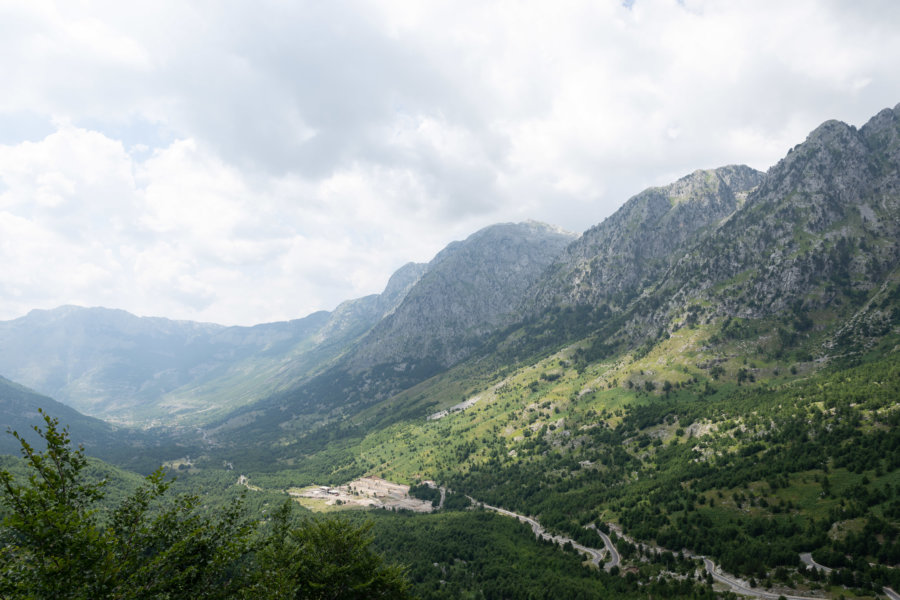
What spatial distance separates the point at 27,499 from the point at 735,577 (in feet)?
379

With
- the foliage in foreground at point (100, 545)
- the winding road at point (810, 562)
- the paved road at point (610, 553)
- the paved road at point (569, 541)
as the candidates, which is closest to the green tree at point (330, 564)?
the foliage in foreground at point (100, 545)

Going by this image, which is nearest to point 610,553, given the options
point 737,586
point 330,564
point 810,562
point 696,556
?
point 696,556

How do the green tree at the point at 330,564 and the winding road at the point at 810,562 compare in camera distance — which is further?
the winding road at the point at 810,562

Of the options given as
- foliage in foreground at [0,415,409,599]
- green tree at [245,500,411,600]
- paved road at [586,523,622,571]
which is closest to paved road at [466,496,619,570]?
paved road at [586,523,622,571]

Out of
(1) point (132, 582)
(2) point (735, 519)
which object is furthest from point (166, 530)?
(2) point (735, 519)

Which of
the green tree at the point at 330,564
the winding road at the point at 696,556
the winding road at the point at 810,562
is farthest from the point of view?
the winding road at the point at 810,562

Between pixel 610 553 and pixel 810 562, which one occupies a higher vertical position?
pixel 810 562

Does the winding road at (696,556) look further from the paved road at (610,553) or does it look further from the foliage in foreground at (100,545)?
the foliage in foreground at (100,545)

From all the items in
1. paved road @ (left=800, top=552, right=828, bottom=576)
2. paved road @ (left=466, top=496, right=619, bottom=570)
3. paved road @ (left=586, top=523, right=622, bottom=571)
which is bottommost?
paved road @ (left=466, top=496, right=619, bottom=570)

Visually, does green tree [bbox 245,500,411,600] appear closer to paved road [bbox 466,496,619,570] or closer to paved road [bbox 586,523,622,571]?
paved road [bbox 586,523,622,571]

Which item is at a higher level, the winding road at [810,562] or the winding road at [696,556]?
the winding road at [810,562]

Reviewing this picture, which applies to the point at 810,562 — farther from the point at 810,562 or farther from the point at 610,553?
the point at 610,553

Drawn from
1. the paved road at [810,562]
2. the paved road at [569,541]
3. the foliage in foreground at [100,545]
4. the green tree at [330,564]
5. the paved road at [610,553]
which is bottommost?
the paved road at [569,541]

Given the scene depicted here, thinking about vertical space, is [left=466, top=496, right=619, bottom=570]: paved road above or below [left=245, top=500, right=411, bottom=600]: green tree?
below
